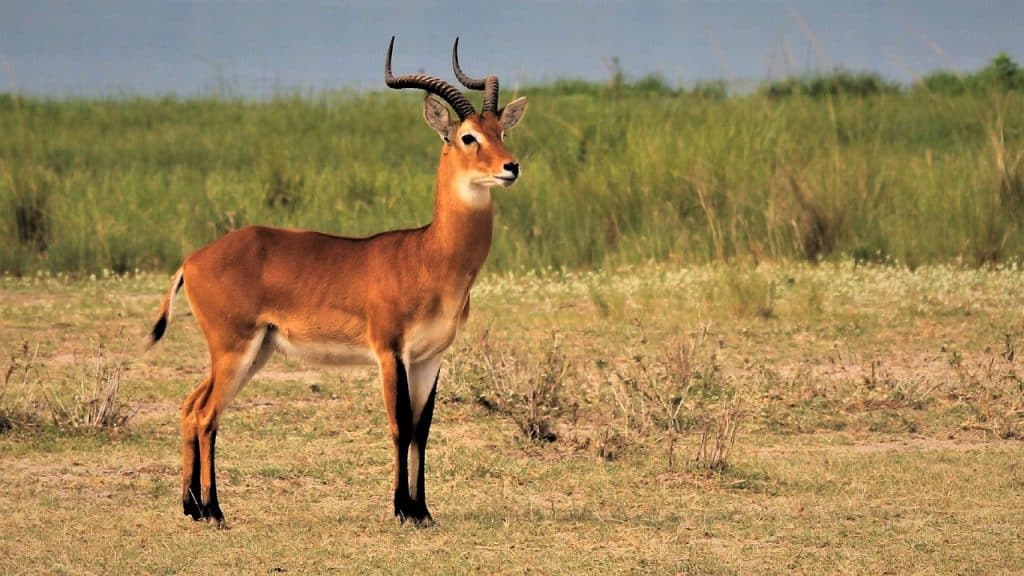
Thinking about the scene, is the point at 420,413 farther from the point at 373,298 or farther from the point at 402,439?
the point at 373,298

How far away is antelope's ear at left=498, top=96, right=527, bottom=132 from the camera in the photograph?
6988mm

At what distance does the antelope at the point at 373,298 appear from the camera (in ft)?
21.5

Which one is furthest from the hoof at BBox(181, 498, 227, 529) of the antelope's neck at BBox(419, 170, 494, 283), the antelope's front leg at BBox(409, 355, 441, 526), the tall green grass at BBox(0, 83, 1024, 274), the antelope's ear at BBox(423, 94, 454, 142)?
the tall green grass at BBox(0, 83, 1024, 274)

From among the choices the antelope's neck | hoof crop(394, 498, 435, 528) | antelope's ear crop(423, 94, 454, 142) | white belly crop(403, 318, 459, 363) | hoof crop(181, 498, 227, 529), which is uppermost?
antelope's ear crop(423, 94, 454, 142)

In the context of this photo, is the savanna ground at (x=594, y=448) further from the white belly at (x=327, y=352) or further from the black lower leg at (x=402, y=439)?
the white belly at (x=327, y=352)

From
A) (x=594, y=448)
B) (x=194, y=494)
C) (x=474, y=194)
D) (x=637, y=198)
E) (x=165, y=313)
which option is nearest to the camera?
(x=474, y=194)

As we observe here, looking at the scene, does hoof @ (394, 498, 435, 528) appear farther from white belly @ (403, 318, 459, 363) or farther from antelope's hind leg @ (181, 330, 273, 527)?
antelope's hind leg @ (181, 330, 273, 527)

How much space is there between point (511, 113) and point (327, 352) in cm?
138

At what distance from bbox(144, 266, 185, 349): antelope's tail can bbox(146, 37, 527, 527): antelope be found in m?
0.08

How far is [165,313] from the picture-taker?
7059 millimetres

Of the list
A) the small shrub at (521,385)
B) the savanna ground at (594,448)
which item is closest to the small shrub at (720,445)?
the savanna ground at (594,448)

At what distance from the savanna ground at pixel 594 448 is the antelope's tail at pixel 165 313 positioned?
2.64 ft

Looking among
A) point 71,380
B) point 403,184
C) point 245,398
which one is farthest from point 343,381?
point 403,184

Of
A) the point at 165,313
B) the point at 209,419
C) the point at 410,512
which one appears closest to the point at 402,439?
the point at 410,512
